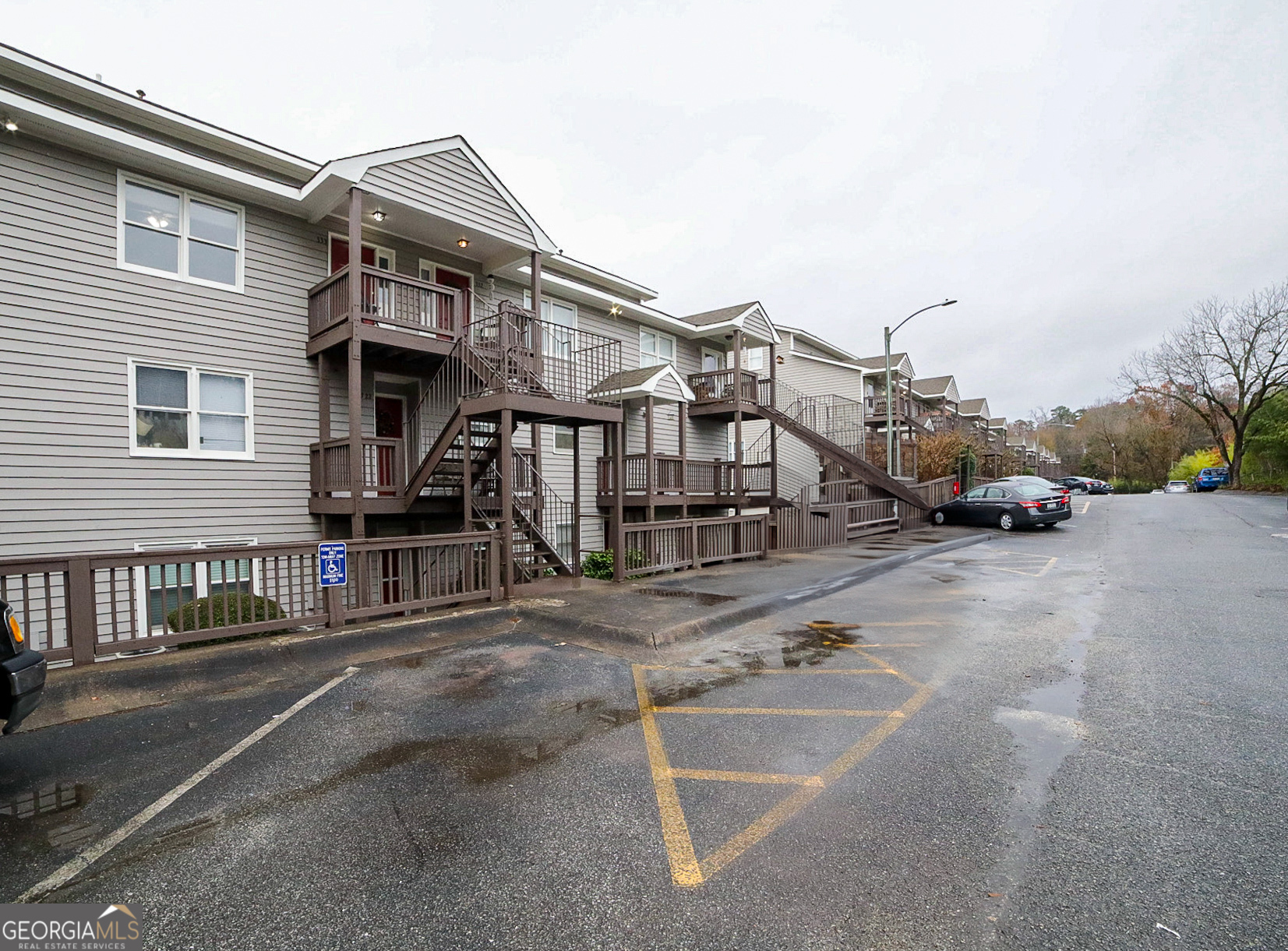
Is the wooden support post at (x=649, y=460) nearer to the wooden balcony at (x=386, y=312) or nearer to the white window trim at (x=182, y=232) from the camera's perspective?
the wooden balcony at (x=386, y=312)

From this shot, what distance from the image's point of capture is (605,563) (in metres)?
13.8

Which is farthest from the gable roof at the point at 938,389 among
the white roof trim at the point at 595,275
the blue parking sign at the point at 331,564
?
the blue parking sign at the point at 331,564

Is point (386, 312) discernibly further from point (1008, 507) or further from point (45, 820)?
point (1008, 507)

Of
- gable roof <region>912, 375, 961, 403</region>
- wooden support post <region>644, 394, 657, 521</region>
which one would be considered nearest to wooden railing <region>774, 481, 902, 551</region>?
wooden support post <region>644, 394, 657, 521</region>

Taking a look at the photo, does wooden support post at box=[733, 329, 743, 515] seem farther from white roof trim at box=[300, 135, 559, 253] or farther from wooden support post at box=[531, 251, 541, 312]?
white roof trim at box=[300, 135, 559, 253]

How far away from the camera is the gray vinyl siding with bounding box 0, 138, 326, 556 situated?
8.75 metres

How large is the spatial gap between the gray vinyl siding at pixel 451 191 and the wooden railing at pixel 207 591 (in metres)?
6.75

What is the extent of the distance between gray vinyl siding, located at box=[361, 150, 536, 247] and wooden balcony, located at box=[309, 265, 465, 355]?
1499 millimetres

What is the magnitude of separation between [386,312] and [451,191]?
279cm

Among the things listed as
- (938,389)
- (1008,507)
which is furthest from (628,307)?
(938,389)

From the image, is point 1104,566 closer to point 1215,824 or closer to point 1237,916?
point 1215,824

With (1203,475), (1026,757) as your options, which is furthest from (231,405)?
(1203,475)

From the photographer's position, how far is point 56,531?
29.1 feet

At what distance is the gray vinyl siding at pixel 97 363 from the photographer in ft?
28.7
